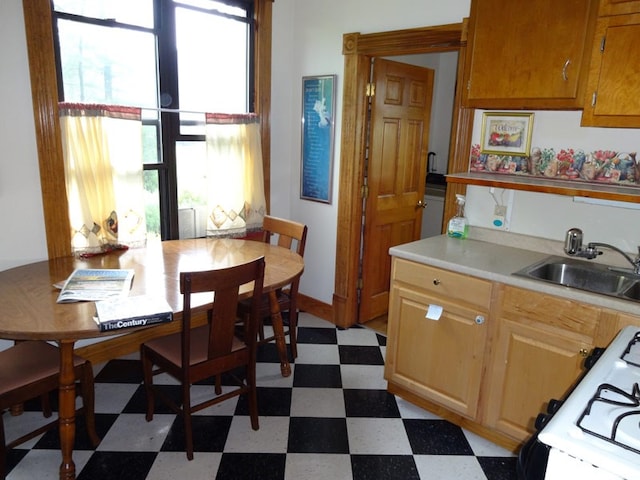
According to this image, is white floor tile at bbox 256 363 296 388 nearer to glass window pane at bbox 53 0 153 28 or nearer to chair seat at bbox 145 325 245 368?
chair seat at bbox 145 325 245 368

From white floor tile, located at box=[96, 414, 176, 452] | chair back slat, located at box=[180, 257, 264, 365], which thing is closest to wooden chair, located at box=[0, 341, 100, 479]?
white floor tile, located at box=[96, 414, 176, 452]

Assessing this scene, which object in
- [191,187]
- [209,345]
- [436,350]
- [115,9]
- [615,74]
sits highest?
[115,9]

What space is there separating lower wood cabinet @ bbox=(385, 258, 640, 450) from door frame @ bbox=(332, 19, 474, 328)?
732mm

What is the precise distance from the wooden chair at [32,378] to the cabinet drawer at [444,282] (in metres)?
1.55

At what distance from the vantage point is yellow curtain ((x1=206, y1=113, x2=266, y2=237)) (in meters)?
3.24

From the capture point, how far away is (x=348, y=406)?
8.53ft

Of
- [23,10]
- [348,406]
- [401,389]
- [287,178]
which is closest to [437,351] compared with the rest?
[401,389]

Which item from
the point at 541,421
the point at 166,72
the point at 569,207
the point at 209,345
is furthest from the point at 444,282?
the point at 166,72

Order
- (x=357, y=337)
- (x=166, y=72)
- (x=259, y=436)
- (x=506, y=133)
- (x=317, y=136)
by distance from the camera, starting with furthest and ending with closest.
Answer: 1. (x=317, y=136)
2. (x=357, y=337)
3. (x=166, y=72)
4. (x=506, y=133)
5. (x=259, y=436)

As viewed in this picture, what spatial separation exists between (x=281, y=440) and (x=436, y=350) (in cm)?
88

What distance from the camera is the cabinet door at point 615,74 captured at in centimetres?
187

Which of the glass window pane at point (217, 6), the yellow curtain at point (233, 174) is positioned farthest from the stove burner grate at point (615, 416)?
the glass window pane at point (217, 6)

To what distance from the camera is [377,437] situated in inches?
92.5

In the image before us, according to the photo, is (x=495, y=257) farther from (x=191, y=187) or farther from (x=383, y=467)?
(x=191, y=187)
